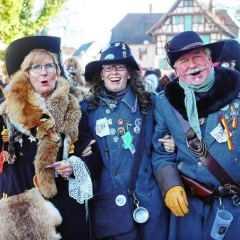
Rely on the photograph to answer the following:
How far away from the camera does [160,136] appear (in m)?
3.26

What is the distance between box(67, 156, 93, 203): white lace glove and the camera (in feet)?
9.41

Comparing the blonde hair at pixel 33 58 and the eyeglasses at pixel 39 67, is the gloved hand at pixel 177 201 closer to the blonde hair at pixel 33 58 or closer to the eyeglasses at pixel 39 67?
the eyeglasses at pixel 39 67

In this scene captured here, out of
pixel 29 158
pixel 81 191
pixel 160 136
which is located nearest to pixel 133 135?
pixel 160 136

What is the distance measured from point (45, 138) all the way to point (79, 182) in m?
0.40

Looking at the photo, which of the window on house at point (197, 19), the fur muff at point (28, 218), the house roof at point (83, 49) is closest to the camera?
the fur muff at point (28, 218)

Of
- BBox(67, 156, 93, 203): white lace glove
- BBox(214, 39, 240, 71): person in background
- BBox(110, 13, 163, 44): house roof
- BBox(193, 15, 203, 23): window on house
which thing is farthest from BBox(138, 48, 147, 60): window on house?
BBox(67, 156, 93, 203): white lace glove

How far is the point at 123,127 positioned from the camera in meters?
3.28

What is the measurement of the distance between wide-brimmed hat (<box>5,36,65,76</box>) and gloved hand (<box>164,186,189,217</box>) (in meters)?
1.42

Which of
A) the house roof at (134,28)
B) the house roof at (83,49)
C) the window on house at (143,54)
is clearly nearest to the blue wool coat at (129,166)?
the window on house at (143,54)

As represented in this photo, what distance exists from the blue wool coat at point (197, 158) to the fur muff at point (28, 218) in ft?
2.96

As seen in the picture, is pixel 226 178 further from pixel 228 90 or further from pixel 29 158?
pixel 29 158

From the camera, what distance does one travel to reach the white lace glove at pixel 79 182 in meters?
2.87

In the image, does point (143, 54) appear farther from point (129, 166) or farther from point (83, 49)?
point (129, 166)

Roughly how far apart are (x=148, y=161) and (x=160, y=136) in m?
0.23
